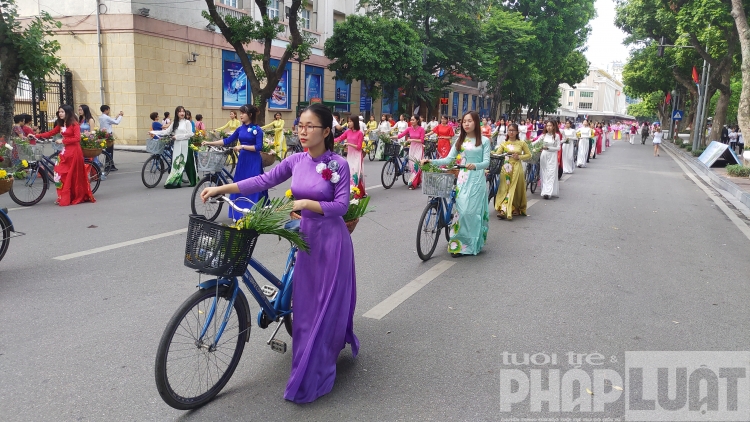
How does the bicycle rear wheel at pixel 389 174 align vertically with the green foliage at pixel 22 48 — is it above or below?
below

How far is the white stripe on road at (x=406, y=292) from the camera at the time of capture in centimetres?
490

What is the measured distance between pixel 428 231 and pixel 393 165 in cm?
666

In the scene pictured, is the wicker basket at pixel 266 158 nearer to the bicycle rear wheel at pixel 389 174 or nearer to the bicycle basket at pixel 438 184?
the bicycle basket at pixel 438 184

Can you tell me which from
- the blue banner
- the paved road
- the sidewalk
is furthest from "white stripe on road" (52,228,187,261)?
the blue banner

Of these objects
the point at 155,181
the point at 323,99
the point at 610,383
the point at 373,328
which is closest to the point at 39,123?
the point at 155,181

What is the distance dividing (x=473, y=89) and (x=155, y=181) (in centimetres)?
5004

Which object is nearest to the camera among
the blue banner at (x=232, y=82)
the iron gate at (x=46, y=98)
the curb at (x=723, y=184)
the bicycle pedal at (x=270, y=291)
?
the bicycle pedal at (x=270, y=291)

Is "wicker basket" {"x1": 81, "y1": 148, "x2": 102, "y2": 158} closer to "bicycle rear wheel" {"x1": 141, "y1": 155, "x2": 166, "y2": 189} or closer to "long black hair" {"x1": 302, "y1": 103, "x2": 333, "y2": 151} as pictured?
"bicycle rear wheel" {"x1": 141, "y1": 155, "x2": 166, "y2": 189}

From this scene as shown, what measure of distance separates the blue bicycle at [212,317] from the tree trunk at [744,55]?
18905 mm

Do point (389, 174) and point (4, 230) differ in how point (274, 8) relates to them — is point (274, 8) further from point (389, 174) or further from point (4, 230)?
point (4, 230)

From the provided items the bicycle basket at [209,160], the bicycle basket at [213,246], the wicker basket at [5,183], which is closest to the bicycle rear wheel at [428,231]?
the bicycle basket at [209,160]

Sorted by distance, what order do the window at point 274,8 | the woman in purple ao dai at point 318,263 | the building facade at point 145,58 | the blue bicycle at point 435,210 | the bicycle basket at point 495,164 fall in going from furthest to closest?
the window at point 274,8 < the building facade at point 145,58 < the bicycle basket at point 495,164 < the blue bicycle at point 435,210 < the woman in purple ao dai at point 318,263

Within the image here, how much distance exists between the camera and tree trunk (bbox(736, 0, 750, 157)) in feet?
58.2

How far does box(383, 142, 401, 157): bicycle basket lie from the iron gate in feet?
40.2
